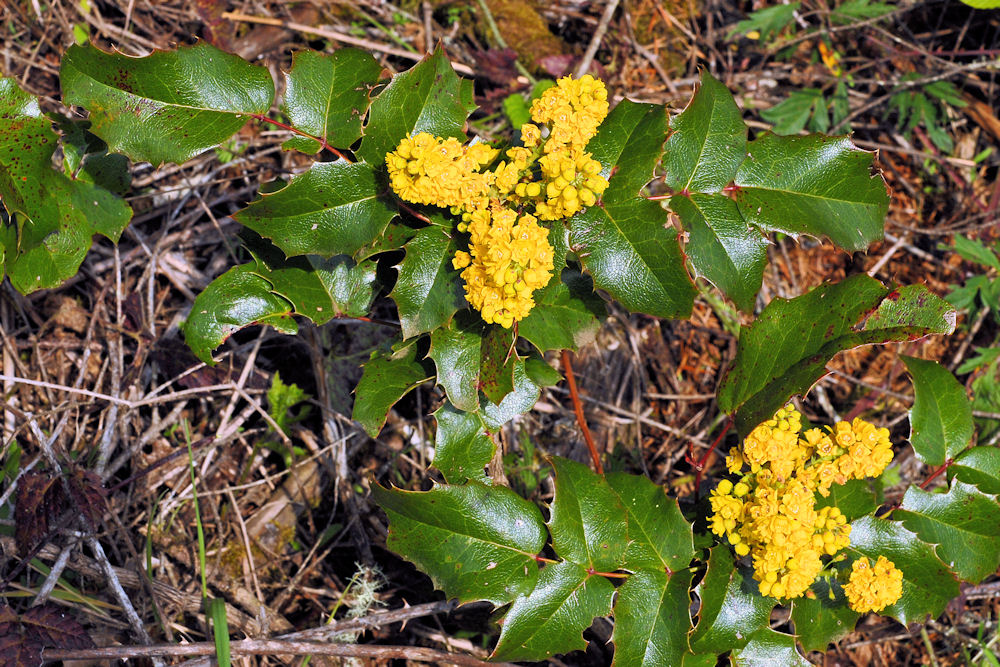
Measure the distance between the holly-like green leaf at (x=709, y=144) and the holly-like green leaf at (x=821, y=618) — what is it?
1.07 m

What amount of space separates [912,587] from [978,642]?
78 cm

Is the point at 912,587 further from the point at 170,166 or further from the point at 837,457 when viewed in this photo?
the point at 170,166

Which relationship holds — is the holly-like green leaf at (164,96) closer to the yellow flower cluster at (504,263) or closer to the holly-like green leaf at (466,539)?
the yellow flower cluster at (504,263)

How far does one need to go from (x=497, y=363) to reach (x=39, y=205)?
1.29m

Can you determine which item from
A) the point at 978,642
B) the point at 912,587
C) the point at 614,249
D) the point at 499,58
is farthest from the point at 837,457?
the point at 499,58

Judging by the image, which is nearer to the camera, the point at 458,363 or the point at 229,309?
the point at 458,363

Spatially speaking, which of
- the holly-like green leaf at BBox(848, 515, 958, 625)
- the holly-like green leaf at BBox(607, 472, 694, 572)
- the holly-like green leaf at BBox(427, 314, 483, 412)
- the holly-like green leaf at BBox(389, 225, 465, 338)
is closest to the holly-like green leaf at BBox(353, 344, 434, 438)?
the holly-like green leaf at BBox(427, 314, 483, 412)

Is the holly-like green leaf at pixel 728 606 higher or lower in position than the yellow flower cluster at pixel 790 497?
lower

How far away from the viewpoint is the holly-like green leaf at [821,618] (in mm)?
1901

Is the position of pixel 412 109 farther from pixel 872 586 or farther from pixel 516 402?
pixel 872 586

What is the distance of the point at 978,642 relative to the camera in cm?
244

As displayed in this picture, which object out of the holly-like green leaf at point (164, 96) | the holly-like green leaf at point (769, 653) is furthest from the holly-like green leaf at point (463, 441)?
the holly-like green leaf at point (164, 96)

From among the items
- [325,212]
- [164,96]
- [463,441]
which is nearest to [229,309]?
[325,212]

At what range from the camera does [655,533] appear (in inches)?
74.6
